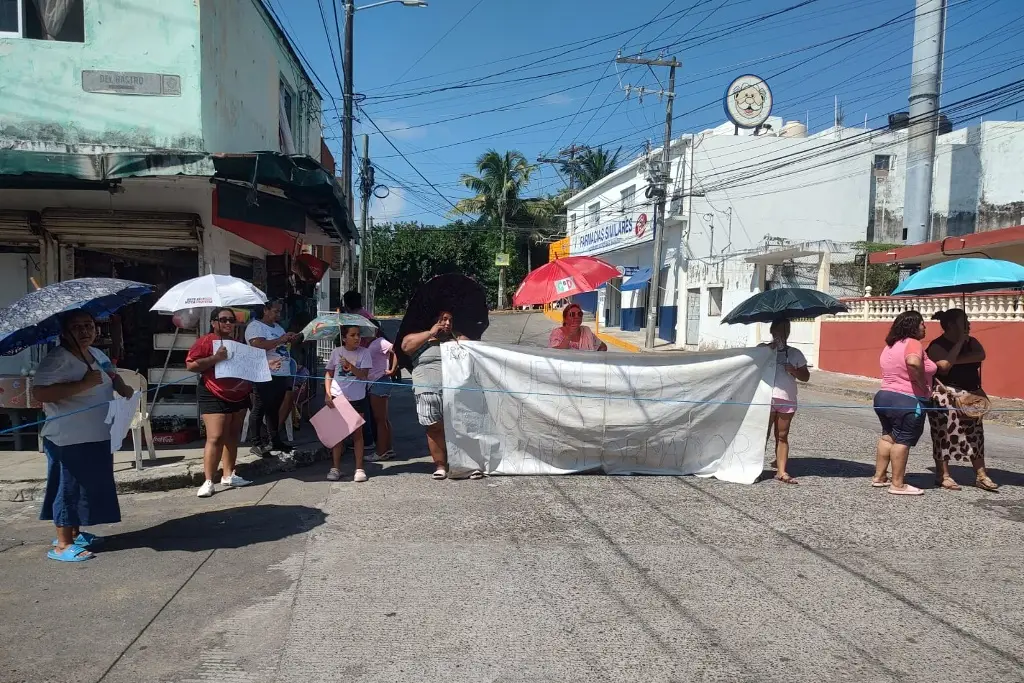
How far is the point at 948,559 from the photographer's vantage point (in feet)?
15.9

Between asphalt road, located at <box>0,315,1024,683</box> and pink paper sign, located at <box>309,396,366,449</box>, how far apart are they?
18.4 inches

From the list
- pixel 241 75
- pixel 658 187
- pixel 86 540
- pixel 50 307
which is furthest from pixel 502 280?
pixel 50 307

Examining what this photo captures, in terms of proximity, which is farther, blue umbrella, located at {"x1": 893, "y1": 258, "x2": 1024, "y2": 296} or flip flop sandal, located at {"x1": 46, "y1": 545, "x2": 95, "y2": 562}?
blue umbrella, located at {"x1": 893, "y1": 258, "x2": 1024, "y2": 296}

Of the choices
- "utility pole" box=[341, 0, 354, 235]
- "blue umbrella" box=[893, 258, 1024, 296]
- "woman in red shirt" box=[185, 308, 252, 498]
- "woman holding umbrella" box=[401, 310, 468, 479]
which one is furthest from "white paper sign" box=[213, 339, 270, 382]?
"utility pole" box=[341, 0, 354, 235]

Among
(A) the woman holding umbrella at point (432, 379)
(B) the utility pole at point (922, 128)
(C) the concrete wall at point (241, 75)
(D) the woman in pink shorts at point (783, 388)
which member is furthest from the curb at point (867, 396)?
(B) the utility pole at point (922, 128)

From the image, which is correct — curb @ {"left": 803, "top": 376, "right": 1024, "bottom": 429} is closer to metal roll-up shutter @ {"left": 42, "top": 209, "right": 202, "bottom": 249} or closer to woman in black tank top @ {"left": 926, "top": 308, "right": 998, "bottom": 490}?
woman in black tank top @ {"left": 926, "top": 308, "right": 998, "bottom": 490}

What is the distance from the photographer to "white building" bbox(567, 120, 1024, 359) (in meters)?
28.5

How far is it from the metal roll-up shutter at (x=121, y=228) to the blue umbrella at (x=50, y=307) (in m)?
3.64

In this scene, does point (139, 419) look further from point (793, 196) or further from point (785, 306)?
point (793, 196)

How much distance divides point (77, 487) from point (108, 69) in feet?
18.1

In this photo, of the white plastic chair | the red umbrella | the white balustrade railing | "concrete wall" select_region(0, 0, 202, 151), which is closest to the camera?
the white plastic chair

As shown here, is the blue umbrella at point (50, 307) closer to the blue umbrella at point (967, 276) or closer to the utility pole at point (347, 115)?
the blue umbrella at point (967, 276)

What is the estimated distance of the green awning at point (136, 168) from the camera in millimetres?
7078

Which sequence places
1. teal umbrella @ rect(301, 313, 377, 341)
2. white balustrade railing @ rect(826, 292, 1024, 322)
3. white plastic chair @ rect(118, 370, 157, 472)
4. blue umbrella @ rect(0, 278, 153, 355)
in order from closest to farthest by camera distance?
blue umbrella @ rect(0, 278, 153, 355)
white plastic chair @ rect(118, 370, 157, 472)
teal umbrella @ rect(301, 313, 377, 341)
white balustrade railing @ rect(826, 292, 1024, 322)
